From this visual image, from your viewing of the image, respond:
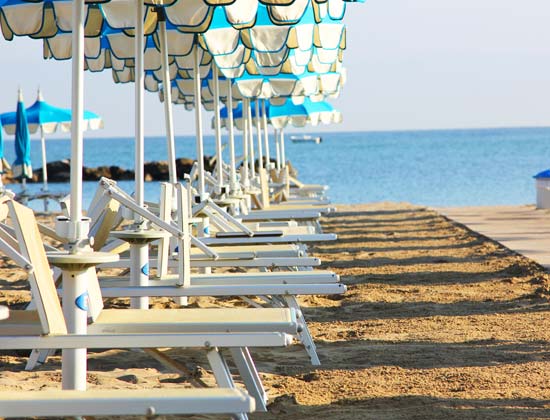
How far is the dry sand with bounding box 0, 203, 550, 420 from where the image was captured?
5.16 meters

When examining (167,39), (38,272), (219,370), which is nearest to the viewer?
(219,370)

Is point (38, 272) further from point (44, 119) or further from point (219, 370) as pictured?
point (44, 119)

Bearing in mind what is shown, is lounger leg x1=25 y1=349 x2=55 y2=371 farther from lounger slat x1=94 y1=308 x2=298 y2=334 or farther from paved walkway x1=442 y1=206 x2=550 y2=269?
paved walkway x1=442 y1=206 x2=550 y2=269

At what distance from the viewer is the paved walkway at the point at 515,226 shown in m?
A: 12.8

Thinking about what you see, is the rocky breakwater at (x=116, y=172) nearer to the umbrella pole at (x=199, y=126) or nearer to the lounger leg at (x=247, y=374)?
the umbrella pole at (x=199, y=126)

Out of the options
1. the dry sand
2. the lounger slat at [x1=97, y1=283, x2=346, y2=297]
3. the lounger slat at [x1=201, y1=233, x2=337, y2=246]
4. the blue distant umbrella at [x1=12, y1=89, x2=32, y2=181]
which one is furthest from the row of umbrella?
the blue distant umbrella at [x1=12, y1=89, x2=32, y2=181]

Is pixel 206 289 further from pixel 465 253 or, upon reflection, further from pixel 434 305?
pixel 465 253

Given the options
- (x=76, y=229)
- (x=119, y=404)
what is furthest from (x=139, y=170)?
(x=119, y=404)

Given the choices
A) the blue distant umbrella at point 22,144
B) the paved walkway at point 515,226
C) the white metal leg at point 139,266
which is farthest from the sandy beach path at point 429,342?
the blue distant umbrella at point 22,144

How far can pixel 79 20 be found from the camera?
4.80 metres

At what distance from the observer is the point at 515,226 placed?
55.6ft

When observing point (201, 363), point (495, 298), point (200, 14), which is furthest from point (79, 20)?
point (495, 298)

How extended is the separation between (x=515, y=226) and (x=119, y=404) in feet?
46.6

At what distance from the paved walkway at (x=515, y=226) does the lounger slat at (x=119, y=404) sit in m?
7.72
